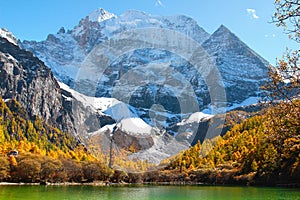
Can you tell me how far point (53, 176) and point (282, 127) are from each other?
79.7 meters

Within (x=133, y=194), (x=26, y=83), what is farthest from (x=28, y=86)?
(x=133, y=194)

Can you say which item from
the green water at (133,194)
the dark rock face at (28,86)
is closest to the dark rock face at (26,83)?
the dark rock face at (28,86)

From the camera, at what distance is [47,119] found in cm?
18350

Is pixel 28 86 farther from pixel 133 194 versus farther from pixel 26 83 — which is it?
pixel 133 194

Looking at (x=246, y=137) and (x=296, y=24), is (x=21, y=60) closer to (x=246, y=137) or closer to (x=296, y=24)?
(x=246, y=137)

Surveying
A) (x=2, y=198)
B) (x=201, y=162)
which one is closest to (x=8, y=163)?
(x=2, y=198)

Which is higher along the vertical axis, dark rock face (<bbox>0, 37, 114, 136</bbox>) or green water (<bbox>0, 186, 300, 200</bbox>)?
dark rock face (<bbox>0, 37, 114, 136</bbox>)

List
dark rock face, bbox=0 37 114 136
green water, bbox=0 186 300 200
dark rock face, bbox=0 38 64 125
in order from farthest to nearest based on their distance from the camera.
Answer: dark rock face, bbox=0 37 114 136
dark rock face, bbox=0 38 64 125
green water, bbox=0 186 300 200

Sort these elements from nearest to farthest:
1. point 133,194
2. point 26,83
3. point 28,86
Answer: point 133,194 → point 28,86 → point 26,83

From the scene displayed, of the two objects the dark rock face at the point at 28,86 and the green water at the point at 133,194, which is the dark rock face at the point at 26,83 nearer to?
the dark rock face at the point at 28,86

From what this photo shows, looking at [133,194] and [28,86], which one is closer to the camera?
[133,194]

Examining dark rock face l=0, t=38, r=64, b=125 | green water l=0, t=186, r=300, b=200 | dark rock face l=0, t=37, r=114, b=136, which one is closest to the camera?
green water l=0, t=186, r=300, b=200

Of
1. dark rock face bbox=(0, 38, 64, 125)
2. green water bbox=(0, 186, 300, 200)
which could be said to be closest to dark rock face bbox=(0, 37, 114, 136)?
dark rock face bbox=(0, 38, 64, 125)

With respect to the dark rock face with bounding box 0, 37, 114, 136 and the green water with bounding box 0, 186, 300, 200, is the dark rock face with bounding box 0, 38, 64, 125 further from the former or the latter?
the green water with bounding box 0, 186, 300, 200
